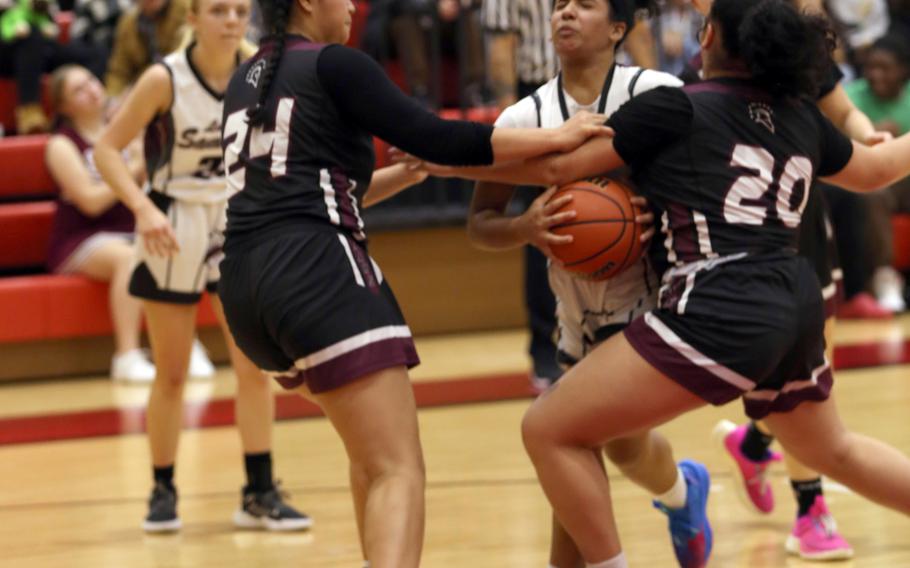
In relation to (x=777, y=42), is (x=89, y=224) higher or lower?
lower

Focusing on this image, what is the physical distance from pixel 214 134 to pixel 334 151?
5.14 feet

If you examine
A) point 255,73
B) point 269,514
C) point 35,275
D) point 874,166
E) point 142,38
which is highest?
point 255,73

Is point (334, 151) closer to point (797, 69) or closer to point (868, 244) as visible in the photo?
point (797, 69)

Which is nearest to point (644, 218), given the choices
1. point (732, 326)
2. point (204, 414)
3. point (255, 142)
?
point (732, 326)

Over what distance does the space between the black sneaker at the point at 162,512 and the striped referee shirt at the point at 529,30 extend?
261 centimetres

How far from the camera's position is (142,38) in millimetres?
8578

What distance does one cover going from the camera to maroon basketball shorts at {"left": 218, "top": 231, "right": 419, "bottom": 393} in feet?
10.3

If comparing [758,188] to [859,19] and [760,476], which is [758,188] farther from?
[859,19]

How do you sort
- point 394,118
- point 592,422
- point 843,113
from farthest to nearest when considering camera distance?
1. point 843,113
2. point 592,422
3. point 394,118

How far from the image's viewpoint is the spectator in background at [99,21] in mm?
9180

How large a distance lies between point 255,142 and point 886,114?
6567 millimetres

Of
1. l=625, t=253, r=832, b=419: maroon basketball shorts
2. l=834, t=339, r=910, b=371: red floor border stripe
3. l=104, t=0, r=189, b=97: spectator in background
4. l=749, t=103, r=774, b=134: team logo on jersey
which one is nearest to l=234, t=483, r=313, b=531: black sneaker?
l=625, t=253, r=832, b=419: maroon basketball shorts

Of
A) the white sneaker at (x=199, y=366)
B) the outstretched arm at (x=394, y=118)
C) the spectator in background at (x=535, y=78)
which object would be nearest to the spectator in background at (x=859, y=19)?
the spectator in background at (x=535, y=78)

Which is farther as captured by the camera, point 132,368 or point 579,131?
point 132,368
